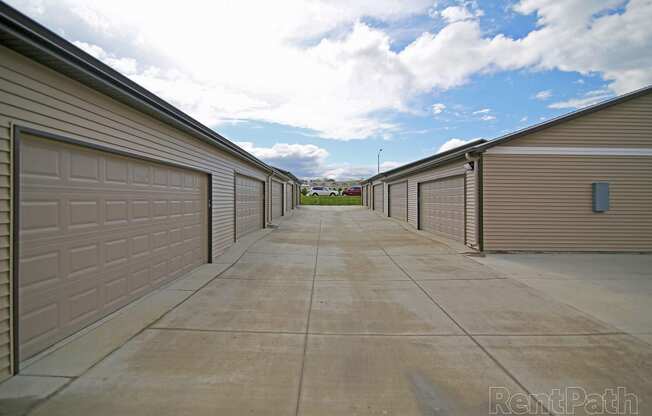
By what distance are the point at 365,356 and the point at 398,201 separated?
56.8 ft

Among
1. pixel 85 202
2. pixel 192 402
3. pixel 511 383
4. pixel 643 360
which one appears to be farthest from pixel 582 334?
pixel 85 202

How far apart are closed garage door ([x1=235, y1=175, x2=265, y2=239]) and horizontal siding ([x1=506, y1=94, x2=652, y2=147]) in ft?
28.6

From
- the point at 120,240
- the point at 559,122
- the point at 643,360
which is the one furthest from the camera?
the point at 559,122

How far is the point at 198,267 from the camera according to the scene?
7.92 meters

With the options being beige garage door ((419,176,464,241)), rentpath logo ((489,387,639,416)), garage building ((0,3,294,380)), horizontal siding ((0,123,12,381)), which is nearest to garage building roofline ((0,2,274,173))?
garage building ((0,3,294,380))

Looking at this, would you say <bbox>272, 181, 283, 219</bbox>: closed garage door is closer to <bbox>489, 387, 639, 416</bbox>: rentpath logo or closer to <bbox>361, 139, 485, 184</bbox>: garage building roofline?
<bbox>361, 139, 485, 184</bbox>: garage building roofline

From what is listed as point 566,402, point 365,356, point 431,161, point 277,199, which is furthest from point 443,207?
point 277,199

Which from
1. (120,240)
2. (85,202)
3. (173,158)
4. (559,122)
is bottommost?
(120,240)

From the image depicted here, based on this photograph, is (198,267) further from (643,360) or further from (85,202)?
(643,360)

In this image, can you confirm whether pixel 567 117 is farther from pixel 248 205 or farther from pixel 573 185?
pixel 248 205

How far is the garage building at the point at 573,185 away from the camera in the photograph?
9.74 m

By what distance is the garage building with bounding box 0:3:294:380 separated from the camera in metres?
3.25

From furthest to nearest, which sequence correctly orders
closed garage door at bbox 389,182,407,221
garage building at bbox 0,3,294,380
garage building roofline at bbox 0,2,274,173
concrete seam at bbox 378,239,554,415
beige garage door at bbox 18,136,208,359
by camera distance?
closed garage door at bbox 389,182,407,221
beige garage door at bbox 18,136,208,359
garage building at bbox 0,3,294,380
concrete seam at bbox 378,239,554,415
garage building roofline at bbox 0,2,274,173

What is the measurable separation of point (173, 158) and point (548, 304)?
7048 millimetres
